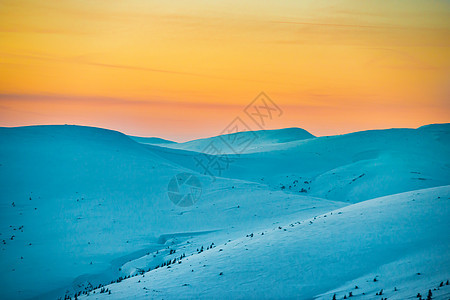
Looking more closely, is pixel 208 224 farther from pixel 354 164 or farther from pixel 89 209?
pixel 354 164

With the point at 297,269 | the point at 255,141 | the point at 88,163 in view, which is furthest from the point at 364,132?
the point at 297,269

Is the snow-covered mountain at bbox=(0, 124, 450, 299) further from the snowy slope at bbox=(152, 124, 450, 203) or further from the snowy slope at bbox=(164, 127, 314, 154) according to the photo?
the snowy slope at bbox=(164, 127, 314, 154)

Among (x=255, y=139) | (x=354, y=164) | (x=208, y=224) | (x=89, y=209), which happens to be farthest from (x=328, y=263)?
(x=255, y=139)

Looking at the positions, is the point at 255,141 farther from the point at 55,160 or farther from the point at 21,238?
the point at 21,238

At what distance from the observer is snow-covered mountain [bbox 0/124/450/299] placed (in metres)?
10.2

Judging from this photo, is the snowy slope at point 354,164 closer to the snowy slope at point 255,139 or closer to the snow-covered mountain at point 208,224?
the snow-covered mountain at point 208,224

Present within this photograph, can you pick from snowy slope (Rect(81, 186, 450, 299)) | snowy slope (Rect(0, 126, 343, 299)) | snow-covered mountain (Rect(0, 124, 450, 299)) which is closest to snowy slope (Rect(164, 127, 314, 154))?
snow-covered mountain (Rect(0, 124, 450, 299))

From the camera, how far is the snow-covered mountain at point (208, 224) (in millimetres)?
10242

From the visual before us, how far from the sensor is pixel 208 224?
2000 centimetres

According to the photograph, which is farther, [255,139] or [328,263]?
[255,139]

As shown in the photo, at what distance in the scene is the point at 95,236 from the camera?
60.6 feet

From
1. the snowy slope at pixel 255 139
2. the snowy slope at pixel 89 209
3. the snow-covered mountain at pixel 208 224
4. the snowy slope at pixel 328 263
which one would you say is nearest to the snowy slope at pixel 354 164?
the snow-covered mountain at pixel 208 224

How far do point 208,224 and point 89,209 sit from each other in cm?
655

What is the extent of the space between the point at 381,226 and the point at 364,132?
42.7 metres
